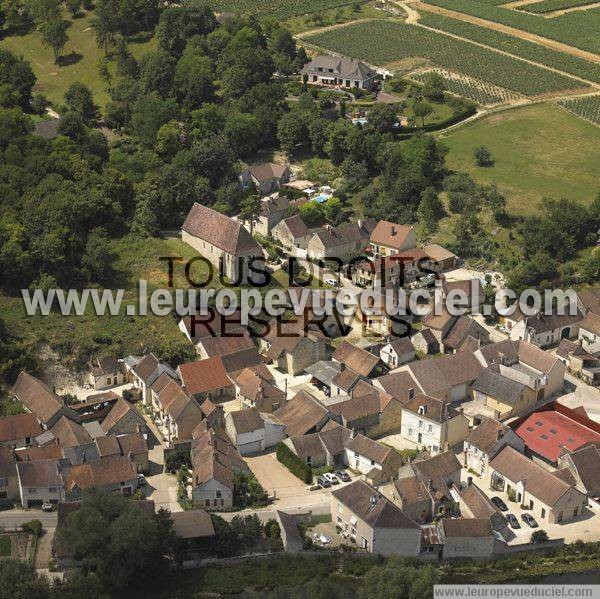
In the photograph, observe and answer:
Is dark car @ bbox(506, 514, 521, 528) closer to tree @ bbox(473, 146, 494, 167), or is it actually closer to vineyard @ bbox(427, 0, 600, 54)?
tree @ bbox(473, 146, 494, 167)

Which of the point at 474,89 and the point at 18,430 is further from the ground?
the point at 474,89

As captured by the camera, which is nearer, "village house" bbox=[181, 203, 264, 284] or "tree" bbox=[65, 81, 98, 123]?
"village house" bbox=[181, 203, 264, 284]

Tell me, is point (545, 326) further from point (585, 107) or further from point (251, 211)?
point (585, 107)

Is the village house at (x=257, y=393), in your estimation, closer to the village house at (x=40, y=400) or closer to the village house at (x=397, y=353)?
the village house at (x=397, y=353)

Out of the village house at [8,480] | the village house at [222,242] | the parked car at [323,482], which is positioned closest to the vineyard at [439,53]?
the village house at [222,242]

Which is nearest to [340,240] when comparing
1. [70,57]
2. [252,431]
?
[252,431]

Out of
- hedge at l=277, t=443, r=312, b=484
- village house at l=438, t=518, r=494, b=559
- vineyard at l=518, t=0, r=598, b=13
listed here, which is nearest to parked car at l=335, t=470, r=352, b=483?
hedge at l=277, t=443, r=312, b=484
